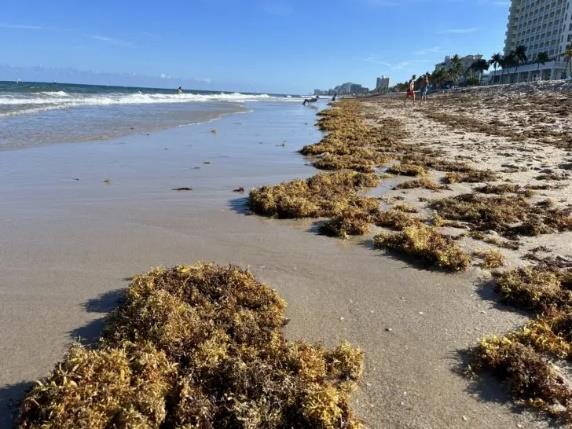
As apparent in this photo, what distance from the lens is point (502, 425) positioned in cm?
257

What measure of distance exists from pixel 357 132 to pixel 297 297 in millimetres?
13101

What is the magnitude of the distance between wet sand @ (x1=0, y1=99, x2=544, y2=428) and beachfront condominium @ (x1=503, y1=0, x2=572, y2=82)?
8824 centimetres

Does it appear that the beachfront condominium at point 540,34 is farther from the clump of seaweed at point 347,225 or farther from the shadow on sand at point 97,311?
the shadow on sand at point 97,311

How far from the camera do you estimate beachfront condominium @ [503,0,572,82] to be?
3499 inches

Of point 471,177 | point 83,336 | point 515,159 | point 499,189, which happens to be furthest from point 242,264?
point 515,159

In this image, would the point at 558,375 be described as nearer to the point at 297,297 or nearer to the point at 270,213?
the point at 297,297

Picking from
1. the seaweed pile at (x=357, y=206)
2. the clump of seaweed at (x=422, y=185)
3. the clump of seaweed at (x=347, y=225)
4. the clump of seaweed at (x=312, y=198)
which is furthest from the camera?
the clump of seaweed at (x=422, y=185)

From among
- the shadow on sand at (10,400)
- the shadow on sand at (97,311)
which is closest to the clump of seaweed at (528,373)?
the shadow on sand at (97,311)

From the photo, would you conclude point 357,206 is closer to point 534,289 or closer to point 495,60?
point 534,289

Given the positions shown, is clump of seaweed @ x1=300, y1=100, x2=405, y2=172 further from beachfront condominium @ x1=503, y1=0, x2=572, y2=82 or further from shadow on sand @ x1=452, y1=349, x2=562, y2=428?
beachfront condominium @ x1=503, y1=0, x2=572, y2=82

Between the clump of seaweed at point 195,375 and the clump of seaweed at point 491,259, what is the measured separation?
223 cm

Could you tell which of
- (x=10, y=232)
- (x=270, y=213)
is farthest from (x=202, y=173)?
(x=10, y=232)

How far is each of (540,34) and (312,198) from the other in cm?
12618

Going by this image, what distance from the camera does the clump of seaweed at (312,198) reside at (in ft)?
20.7
